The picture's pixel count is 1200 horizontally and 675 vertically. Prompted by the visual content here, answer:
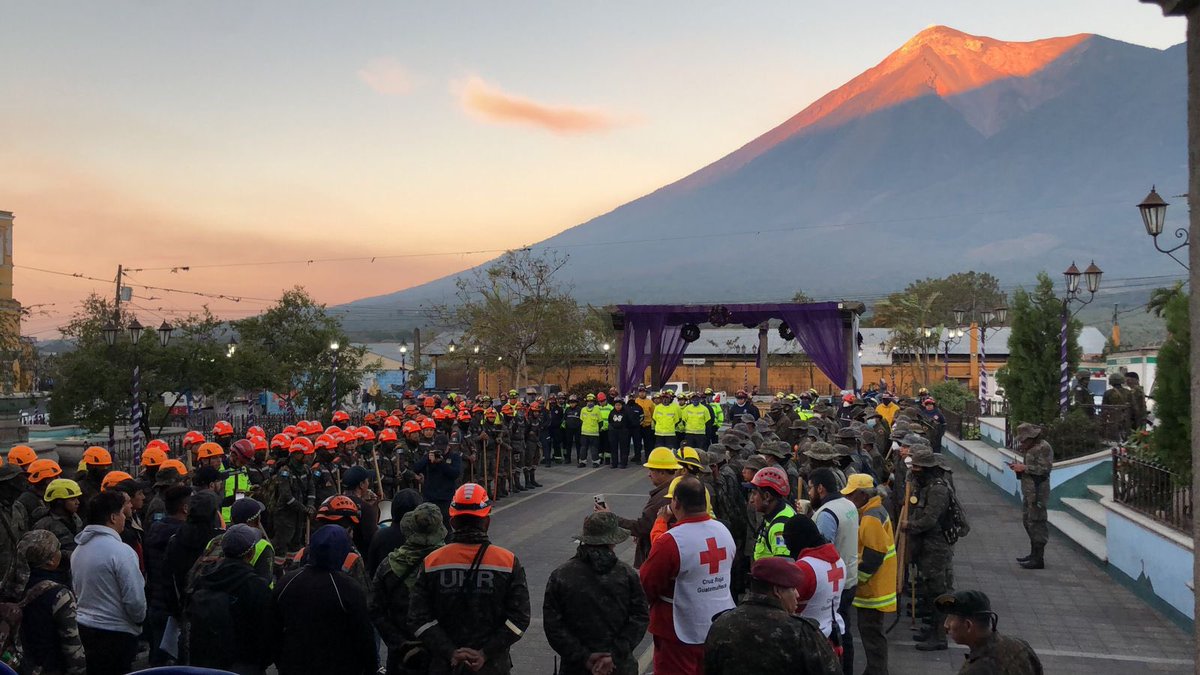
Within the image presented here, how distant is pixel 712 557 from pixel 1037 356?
17032 mm

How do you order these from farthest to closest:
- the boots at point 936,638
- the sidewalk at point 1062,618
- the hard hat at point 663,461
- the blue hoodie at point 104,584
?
1. the boots at point 936,638
2. the sidewalk at point 1062,618
3. the hard hat at point 663,461
4. the blue hoodie at point 104,584

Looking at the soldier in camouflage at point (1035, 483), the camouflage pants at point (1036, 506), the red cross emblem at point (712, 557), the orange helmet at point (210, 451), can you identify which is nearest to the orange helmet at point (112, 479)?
the orange helmet at point (210, 451)

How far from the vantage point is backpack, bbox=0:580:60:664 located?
4828 millimetres

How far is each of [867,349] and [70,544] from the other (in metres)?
65.3

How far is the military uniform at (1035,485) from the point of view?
37.6 ft

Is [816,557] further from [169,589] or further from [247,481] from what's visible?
[247,481]

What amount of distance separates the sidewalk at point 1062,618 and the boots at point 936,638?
91mm

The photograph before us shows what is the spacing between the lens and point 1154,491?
10.6 meters

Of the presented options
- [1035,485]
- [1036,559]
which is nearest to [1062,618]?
[1035,485]

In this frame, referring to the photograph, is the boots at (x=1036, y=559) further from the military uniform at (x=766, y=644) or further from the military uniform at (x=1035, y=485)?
the military uniform at (x=766, y=644)

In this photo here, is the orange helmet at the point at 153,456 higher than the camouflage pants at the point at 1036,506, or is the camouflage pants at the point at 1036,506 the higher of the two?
the orange helmet at the point at 153,456

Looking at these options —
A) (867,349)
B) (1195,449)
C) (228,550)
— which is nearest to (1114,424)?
(1195,449)

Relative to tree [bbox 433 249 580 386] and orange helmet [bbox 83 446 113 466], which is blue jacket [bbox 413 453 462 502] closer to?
orange helmet [bbox 83 446 113 466]

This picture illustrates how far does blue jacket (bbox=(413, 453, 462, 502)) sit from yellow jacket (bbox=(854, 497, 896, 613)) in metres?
5.60
